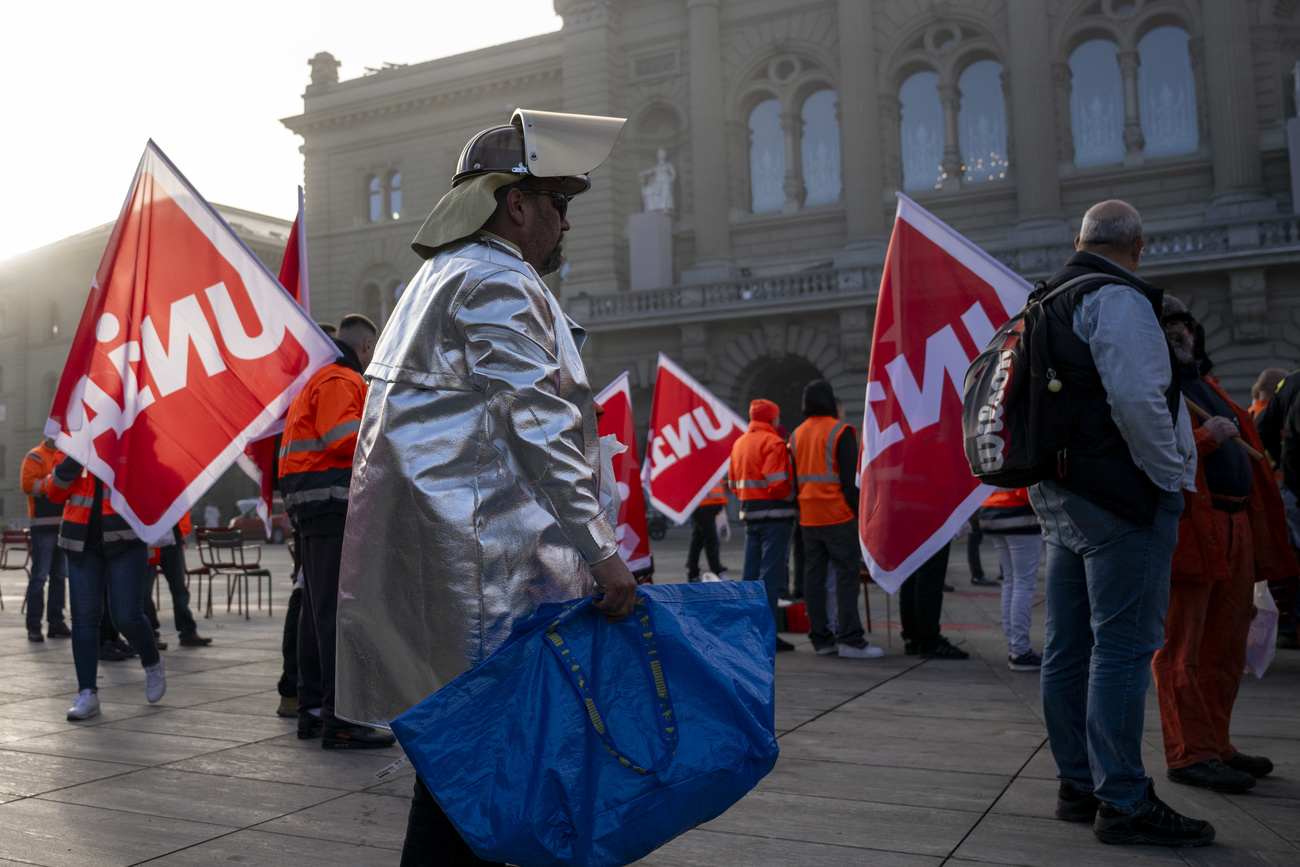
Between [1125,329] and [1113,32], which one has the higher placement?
[1113,32]

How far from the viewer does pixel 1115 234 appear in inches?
143

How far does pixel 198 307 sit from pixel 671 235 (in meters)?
25.8

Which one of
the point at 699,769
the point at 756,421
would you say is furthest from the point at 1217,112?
the point at 699,769

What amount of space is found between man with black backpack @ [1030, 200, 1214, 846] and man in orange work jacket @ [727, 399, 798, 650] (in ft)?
14.6

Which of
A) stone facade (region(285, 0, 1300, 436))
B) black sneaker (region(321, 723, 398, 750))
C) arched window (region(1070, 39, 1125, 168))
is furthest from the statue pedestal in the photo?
black sneaker (region(321, 723, 398, 750))

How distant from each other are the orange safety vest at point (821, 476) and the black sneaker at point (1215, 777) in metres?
3.67

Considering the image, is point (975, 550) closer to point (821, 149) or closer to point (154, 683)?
point (154, 683)

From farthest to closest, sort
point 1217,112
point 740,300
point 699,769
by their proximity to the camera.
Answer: point 740,300 < point 1217,112 < point 699,769

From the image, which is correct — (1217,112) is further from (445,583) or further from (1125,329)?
(445,583)

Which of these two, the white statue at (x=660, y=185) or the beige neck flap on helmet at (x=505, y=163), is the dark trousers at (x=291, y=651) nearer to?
the beige neck flap on helmet at (x=505, y=163)

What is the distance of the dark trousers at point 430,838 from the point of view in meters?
2.18

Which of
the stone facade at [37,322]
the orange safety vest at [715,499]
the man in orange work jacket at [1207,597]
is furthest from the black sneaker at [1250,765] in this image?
the stone facade at [37,322]

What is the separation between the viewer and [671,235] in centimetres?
3070

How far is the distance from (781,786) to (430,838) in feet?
7.15
